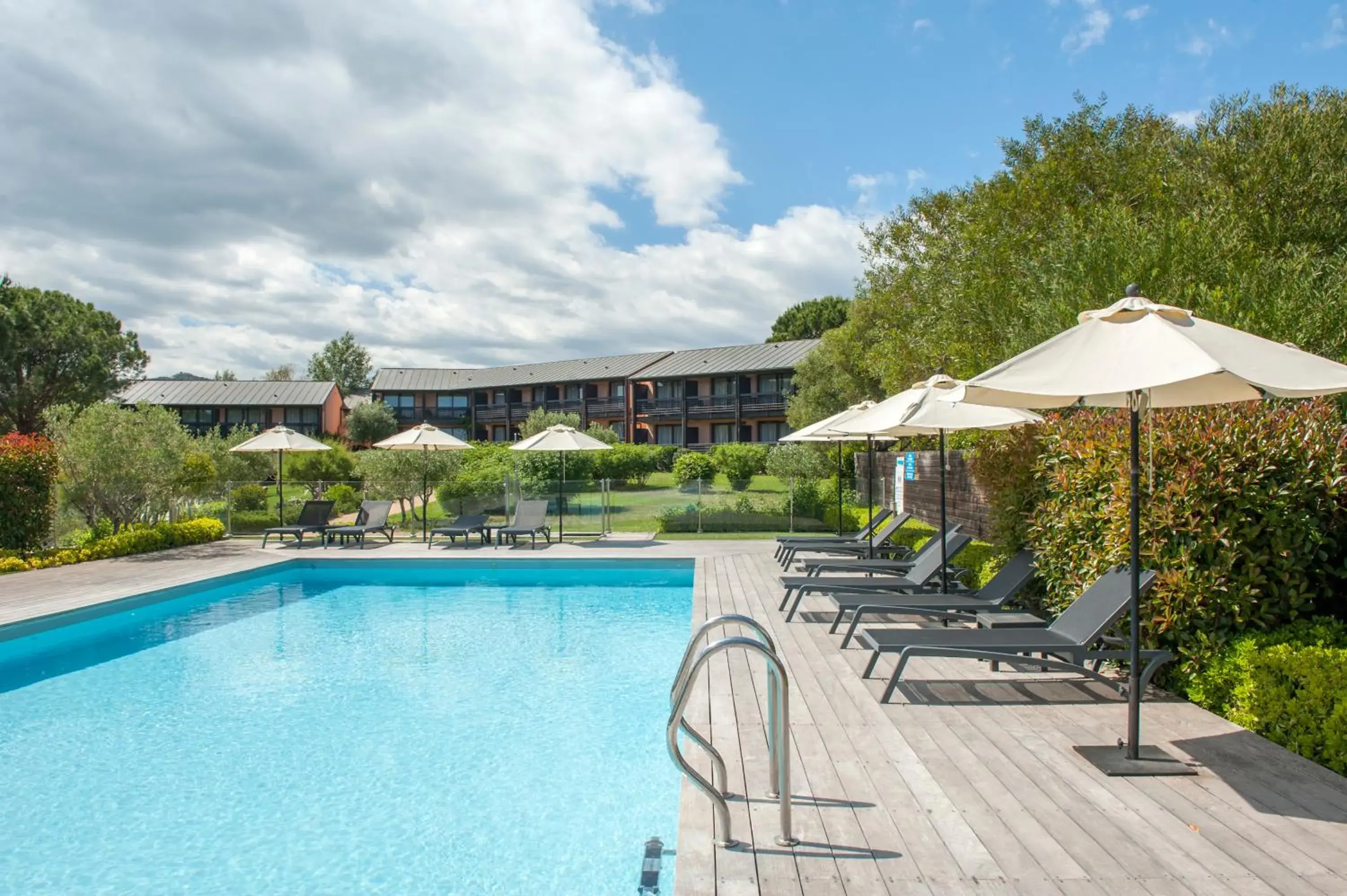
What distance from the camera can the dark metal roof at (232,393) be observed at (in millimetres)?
50688

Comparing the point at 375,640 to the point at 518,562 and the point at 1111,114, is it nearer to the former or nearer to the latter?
the point at 518,562

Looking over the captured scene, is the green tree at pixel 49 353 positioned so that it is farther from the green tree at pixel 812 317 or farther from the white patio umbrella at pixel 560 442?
the green tree at pixel 812 317

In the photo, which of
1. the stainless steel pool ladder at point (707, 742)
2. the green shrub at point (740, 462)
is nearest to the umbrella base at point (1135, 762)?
the stainless steel pool ladder at point (707, 742)

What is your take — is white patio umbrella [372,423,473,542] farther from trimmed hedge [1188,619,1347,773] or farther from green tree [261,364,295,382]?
green tree [261,364,295,382]

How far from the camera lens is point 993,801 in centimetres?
376

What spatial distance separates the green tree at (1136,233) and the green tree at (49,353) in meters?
31.0

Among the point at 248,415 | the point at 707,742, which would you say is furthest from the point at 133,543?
the point at 248,415

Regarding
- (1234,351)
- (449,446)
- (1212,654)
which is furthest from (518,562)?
(1234,351)

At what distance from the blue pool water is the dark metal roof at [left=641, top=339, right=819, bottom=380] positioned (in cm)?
3405

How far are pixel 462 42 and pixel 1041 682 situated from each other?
29.6 ft

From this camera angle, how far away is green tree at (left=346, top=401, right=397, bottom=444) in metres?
47.7

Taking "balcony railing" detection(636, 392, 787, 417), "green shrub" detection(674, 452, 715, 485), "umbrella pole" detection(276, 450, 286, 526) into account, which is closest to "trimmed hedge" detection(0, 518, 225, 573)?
"umbrella pole" detection(276, 450, 286, 526)

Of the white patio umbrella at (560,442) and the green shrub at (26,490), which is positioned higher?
the white patio umbrella at (560,442)

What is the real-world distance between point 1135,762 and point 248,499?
19.3 m
